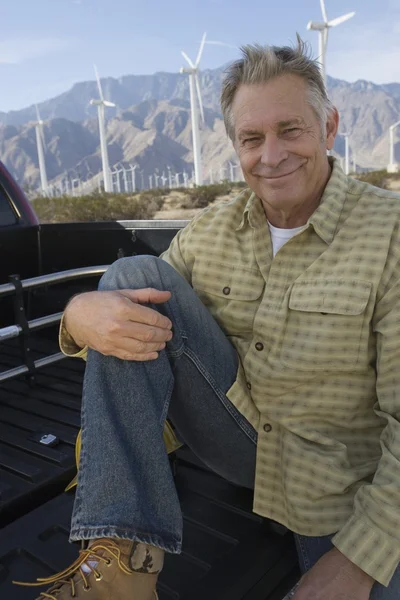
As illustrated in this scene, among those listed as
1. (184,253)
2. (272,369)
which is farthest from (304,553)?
(184,253)

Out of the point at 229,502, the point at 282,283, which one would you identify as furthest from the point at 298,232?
the point at 229,502

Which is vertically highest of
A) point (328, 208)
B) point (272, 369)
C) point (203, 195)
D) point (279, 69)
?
point (279, 69)

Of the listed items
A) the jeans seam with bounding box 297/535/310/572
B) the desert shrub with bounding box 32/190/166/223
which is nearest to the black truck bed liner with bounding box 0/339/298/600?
the jeans seam with bounding box 297/535/310/572

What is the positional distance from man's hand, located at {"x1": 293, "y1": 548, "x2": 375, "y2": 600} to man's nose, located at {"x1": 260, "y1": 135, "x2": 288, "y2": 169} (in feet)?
3.28

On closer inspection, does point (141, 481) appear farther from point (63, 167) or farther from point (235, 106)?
point (63, 167)

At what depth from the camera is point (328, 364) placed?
61.9 inches

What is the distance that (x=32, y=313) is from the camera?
141 inches

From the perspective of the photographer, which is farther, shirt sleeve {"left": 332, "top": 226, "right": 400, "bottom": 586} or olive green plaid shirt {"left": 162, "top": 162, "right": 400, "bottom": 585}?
olive green plaid shirt {"left": 162, "top": 162, "right": 400, "bottom": 585}

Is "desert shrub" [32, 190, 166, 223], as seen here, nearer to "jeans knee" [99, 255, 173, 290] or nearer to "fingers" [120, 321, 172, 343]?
"jeans knee" [99, 255, 173, 290]

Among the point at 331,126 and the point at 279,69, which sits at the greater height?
the point at 279,69

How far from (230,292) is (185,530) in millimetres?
756

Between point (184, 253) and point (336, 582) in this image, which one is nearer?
point (336, 582)

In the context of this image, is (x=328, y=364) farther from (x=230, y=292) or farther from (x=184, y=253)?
(x=184, y=253)

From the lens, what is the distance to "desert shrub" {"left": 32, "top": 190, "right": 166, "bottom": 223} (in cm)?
2217
